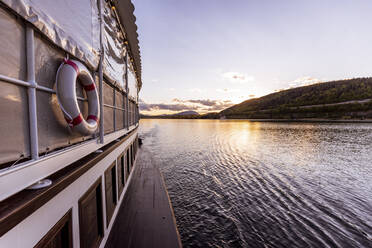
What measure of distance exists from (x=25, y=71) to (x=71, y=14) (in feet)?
5.30

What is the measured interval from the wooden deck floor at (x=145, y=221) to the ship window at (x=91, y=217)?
925mm

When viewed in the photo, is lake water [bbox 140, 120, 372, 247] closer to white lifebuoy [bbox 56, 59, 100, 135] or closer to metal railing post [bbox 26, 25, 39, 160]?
white lifebuoy [bbox 56, 59, 100, 135]

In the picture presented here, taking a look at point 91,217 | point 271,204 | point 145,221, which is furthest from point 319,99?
point 91,217

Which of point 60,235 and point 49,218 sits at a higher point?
point 49,218

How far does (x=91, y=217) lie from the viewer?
3479 mm

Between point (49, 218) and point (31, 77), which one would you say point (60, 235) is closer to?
point (49, 218)

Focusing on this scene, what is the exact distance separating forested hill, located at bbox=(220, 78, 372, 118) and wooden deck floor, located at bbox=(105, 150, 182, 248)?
123 meters

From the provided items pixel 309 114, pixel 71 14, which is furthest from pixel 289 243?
pixel 309 114

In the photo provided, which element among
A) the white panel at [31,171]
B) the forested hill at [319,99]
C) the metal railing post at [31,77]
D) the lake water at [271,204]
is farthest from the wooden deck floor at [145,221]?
the forested hill at [319,99]

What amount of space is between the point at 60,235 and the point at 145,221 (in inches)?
143

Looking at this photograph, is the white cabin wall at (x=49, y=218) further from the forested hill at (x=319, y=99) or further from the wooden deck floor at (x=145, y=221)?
the forested hill at (x=319, y=99)

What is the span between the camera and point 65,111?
2207 mm

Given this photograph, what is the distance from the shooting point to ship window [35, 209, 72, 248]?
203 cm

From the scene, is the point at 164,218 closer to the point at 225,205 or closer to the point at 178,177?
the point at 225,205
